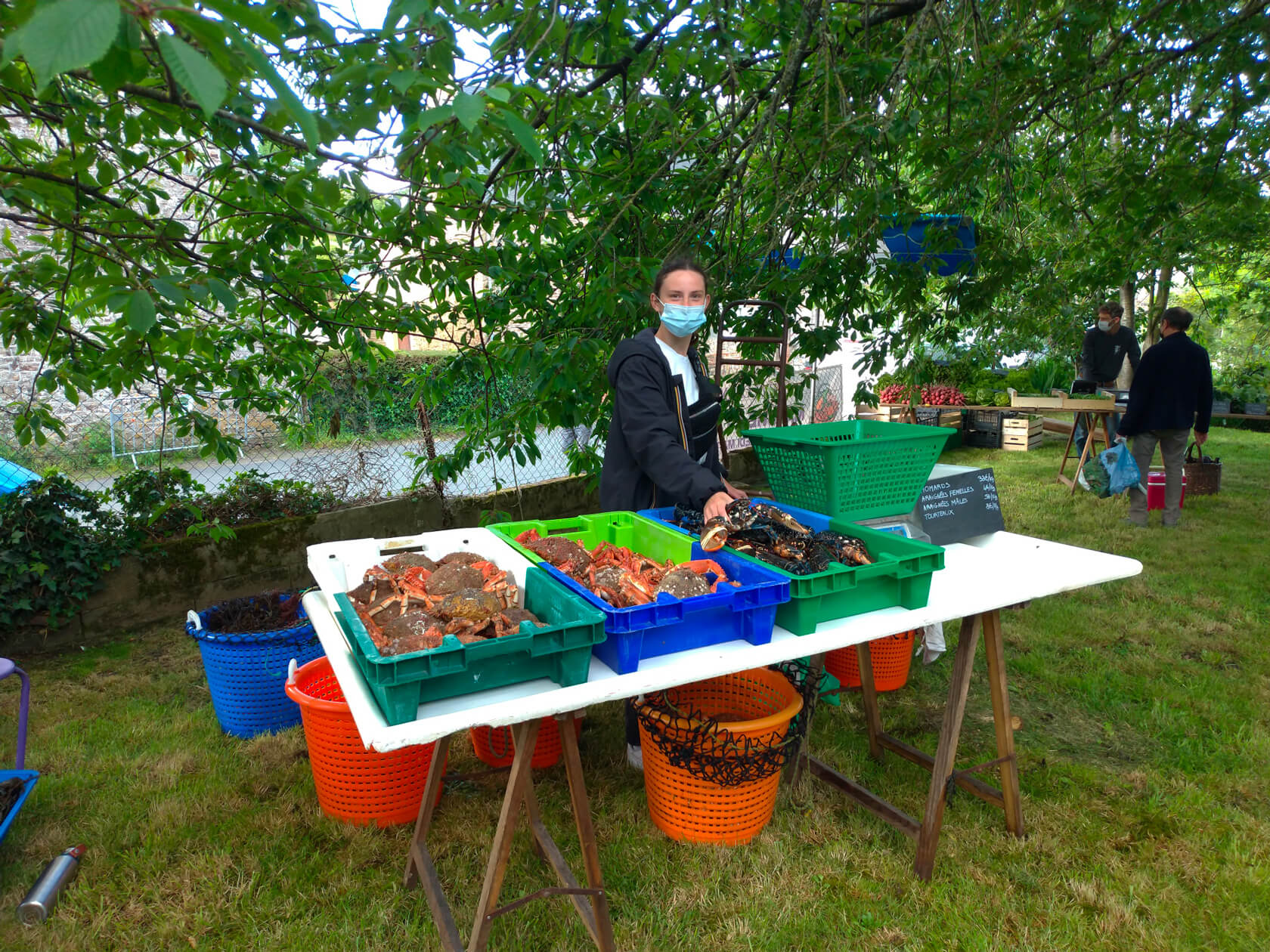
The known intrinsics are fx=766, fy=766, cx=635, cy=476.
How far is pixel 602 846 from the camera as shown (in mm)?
2762

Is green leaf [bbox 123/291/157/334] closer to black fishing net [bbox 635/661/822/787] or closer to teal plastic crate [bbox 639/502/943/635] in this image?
teal plastic crate [bbox 639/502/943/635]

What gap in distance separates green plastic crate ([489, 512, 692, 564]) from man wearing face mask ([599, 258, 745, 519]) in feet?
0.61

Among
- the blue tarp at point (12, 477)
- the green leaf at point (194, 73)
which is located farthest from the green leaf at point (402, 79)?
the blue tarp at point (12, 477)

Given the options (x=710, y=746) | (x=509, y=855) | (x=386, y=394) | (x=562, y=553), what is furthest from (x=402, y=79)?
(x=386, y=394)

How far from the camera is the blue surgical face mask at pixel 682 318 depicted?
2.88 m

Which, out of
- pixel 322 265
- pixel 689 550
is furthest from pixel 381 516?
pixel 689 550

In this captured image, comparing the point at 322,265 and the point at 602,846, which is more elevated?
the point at 322,265

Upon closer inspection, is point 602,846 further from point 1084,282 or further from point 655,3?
point 1084,282

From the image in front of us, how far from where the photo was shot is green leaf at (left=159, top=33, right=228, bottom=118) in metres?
0.96

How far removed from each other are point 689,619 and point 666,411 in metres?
1.05

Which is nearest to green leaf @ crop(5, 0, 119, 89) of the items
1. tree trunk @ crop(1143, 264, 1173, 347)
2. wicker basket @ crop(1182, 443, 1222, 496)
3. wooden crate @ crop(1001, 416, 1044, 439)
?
wicker basket @ crop(1182, 443, 1222, 496)

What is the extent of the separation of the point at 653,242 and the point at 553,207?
2.45 feet

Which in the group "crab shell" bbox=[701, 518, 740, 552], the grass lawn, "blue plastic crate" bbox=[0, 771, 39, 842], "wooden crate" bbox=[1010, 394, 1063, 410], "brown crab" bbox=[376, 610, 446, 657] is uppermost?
"crab shell" bbox=[701, 518, 740, 552]

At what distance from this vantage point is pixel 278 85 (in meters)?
1.20
